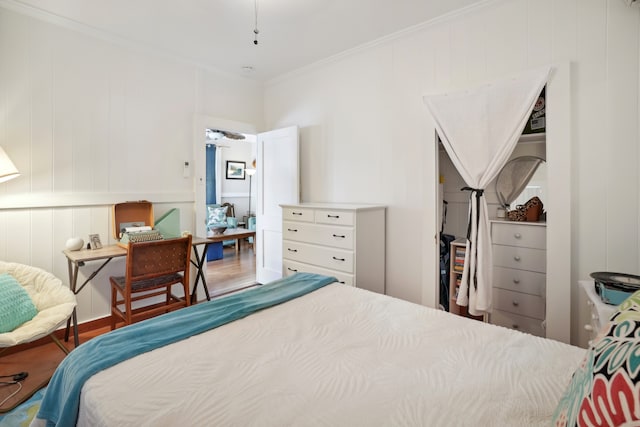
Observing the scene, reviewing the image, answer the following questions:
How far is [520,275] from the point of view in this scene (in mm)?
2625

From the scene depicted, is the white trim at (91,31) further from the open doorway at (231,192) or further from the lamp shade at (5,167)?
the open doorway at (231,192)

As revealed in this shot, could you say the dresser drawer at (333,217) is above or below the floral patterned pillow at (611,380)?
above

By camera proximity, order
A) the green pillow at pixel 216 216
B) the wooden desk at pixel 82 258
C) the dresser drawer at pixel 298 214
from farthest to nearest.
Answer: the green pillow at pixel 216 216 < the dresser drawer at pixel 298 214 < the wooden desk at pixel 82 258

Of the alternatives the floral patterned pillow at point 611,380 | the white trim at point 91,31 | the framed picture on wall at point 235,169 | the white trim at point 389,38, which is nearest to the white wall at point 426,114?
the white trim at point 389,38

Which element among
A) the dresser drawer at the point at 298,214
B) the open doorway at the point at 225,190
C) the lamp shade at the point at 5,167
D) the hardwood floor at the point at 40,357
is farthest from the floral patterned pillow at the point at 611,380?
the open doorway at the point at 225,190

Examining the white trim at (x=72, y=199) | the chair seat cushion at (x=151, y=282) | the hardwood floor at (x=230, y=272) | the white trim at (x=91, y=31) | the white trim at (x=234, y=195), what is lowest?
the hardwood floor at (x=230, y=272)

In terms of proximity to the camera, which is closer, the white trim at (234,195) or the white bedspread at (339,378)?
the white bedspread at (339,378)

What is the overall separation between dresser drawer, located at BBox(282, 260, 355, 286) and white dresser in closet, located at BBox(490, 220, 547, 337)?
4.19 ft

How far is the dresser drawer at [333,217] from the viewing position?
9.12 ft

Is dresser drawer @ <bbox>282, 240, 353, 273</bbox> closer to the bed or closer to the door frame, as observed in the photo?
the bed

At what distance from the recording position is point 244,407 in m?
0.91

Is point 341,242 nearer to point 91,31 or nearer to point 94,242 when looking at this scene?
point 94,242

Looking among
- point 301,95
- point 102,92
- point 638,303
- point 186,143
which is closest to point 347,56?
point 301,95

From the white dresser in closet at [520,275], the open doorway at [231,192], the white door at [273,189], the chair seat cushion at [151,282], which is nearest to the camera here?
the white dresser in closet at [520,275]
